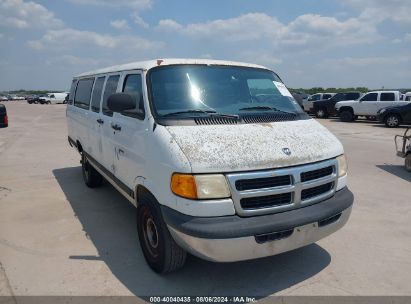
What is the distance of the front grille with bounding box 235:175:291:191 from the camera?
2951 mm

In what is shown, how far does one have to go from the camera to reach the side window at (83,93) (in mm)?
6068

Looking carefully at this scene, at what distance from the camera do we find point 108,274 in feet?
11.8

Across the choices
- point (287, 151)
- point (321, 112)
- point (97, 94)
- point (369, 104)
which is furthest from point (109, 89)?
point (321, 112)

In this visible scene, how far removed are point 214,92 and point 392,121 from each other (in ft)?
59.5

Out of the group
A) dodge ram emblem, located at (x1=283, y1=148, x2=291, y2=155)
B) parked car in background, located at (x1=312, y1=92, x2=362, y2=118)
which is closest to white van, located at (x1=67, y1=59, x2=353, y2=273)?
dodge ram emblem, located at (x1=283, y1=148, x2=291, y2=155)

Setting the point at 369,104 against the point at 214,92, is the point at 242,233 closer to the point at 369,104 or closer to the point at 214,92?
the point at 214,92

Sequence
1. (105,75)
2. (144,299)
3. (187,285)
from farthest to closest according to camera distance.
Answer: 1. (105,75)
2. (187,285)
3. (144,299)

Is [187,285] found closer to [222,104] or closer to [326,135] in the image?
[222,104]

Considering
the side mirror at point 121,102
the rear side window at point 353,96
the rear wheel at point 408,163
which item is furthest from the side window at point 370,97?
the side mirror at point 121,102

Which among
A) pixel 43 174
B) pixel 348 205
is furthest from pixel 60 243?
pixel 43 174

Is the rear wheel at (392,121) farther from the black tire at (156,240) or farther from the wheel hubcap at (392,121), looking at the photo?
the black tire at (156,240)

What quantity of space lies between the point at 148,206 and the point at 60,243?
1611 mm

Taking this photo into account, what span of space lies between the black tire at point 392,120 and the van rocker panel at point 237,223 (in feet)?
59.8

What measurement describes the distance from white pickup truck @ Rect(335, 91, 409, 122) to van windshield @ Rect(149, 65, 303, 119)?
19096 mm
